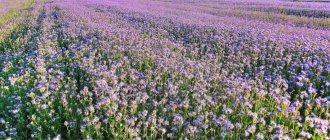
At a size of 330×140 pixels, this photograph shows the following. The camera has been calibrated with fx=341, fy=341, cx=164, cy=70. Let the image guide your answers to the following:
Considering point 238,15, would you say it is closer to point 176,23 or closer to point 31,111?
point 176,23

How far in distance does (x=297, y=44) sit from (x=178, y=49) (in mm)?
2925

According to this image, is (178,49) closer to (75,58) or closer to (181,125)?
(75,58)

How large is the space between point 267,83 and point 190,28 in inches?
222

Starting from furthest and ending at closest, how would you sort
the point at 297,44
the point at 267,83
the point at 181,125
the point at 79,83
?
the point at 297,44 → the point at 79,83 → the point at 267,83 → the point at 181,125

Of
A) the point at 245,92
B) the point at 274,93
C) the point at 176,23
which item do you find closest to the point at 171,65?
the point at 245,92

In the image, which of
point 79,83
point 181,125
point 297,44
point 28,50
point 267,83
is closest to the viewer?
point 181,125

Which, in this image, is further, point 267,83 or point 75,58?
point 75,58

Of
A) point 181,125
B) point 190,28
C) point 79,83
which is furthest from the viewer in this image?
point 190,28

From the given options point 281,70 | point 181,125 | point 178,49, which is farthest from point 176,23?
point 181,125

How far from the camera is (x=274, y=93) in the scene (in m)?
5.16

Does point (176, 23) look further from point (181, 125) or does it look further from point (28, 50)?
point (181, 125)

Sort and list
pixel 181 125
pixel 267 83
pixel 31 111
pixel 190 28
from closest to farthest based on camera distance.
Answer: pixel 181 125 → pixel 31 111 → pixel 267 83 → pixel 190 28

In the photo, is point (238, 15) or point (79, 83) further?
point (238, 15)

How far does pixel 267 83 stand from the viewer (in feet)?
20.5
